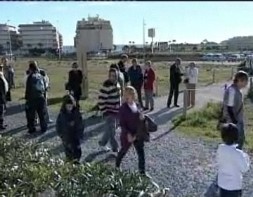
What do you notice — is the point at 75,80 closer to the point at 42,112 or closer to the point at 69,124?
the point at 42,112

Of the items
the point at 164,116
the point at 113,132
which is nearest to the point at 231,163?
the point at 113,132

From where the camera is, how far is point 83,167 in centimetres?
521

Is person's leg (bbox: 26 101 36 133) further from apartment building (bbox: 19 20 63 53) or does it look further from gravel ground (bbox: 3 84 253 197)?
apartment building (bbox: 19 20 63 53)

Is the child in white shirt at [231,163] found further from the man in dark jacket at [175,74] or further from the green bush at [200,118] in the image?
the man in dark jacket at [175,74]

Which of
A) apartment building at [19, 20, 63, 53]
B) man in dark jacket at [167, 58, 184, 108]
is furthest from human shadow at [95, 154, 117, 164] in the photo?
apartment building at [19, 20, 63, 53]

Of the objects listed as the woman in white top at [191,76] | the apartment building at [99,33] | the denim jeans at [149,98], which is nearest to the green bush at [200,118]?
the woman in white top at [191,76]

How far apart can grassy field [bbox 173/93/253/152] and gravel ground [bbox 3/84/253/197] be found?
0.37m

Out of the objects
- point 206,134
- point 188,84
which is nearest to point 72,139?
point 206,134

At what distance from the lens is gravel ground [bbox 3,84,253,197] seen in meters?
6.69

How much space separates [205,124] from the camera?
11.6m

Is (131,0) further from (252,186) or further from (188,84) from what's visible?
(188,84)

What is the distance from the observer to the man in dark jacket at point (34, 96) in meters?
9.88

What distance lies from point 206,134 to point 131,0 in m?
7.20

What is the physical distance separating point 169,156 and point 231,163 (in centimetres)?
357
